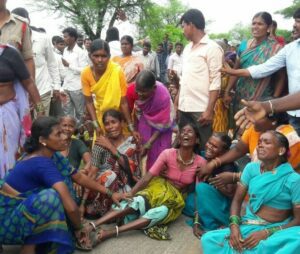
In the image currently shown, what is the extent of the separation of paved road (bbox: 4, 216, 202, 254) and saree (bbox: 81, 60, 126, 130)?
4.51ft

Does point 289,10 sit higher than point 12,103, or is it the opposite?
point 12,103

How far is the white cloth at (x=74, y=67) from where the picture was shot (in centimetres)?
654

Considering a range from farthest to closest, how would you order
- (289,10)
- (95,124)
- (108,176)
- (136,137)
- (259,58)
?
1. (289,10)
2. (95,124)
3. (136,137)
4. (259,58)
5. (108,176)

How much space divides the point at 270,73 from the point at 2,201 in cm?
248

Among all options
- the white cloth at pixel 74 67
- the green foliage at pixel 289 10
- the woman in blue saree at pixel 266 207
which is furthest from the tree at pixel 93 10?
the woman in blue saree at pixel 266 207

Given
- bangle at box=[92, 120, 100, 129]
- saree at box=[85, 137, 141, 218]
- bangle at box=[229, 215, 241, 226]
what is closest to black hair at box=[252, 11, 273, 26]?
saree at box=[85, 137, 141, 218]

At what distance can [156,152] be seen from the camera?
4371 millimetres

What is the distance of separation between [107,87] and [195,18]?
1.10 m

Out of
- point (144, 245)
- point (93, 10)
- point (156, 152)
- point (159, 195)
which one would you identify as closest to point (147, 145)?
point (156, 152)

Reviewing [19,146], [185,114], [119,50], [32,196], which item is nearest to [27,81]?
[19,146]

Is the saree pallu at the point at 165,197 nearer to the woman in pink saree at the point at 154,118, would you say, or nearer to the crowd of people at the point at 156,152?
the crowd of people at the point at 156,152

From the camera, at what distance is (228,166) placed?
3.62 meters

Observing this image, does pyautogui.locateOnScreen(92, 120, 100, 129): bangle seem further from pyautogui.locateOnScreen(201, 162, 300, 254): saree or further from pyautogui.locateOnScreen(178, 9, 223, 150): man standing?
pyautogui.locateOnScreen(201, 162, 300, 254): saree

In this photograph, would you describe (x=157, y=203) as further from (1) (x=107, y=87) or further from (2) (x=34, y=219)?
(1) (x=107, y=87)
